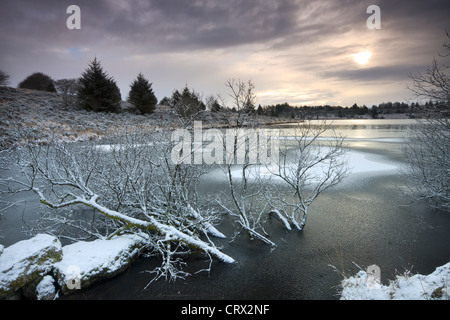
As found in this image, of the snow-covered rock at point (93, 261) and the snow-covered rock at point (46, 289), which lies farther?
the snow-covered rock at point (93, 261)

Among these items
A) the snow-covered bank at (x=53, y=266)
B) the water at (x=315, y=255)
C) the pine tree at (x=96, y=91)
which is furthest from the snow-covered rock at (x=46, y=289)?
the pine tree at (x=96, y=91)

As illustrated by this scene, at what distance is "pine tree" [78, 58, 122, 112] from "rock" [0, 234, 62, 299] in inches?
1155

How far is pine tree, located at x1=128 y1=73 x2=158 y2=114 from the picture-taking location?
35938 mm

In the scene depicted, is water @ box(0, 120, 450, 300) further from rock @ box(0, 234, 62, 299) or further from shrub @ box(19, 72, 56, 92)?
shrub @ box(19, 72, 56, 92)

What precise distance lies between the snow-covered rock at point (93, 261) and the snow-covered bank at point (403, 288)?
16.8 ft

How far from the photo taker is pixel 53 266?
16.3 ft

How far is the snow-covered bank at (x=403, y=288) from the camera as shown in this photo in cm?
381

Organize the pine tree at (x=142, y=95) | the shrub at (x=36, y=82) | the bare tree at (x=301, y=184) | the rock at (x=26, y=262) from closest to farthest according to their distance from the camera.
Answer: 1. the rock at (x=26, y=262)
2. the bare tree at (x=301, y=184)
3. the pine tree at (x=142, y=95)
4. the shrub at (x=36, y=82)

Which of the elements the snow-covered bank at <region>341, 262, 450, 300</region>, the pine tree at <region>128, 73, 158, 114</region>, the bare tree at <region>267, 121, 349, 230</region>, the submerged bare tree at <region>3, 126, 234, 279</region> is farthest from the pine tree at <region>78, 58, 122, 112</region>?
the snow-covered bank at <region>341, 262, 450, 300</region>

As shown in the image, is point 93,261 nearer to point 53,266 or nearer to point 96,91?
point 53,266

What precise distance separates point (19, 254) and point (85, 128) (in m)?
20.3

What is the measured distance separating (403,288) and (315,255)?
6.69 ft

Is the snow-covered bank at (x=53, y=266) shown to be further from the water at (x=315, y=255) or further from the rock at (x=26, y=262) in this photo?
the water at (x=315, y=255)
